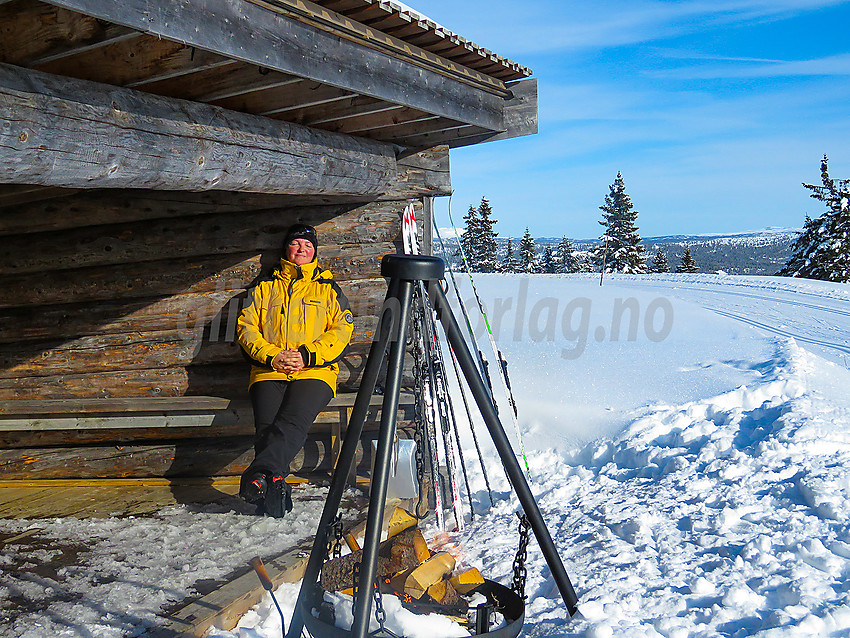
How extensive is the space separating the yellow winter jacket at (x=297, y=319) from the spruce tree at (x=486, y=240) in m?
32.0

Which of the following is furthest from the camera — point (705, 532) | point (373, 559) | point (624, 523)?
point (624, 523)

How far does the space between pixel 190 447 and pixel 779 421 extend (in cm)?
414

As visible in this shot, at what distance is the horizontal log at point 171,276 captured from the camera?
4961mm

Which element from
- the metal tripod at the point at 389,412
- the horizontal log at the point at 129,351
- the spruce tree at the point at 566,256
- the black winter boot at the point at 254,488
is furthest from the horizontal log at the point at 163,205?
the spruce tree at the point at 566,256

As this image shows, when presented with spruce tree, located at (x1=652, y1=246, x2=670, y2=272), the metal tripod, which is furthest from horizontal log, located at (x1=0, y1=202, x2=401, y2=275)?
spruce tree, located at (x1=652, y1=246, x2=670, y2=272)

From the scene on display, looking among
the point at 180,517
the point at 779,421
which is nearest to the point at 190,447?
the point at 180,517

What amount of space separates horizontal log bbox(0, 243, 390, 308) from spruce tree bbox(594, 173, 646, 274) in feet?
109

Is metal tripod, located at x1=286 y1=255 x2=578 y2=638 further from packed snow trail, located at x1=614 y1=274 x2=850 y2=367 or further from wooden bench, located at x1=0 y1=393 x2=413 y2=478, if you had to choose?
packed snow trail, located at x1=614 y1=274 x2=850 y2=367

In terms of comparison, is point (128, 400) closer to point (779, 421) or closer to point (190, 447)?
point (190, 447)

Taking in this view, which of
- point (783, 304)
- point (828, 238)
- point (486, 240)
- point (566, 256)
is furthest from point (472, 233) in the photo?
point (783, 304)

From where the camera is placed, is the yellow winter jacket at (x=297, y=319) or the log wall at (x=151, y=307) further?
the log wall at (x=151, y=307)

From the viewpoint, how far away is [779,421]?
4.25 m

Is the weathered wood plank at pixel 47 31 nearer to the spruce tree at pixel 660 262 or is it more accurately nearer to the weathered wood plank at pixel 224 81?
the weathered wood plank at pixel 224 81

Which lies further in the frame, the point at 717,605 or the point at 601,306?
the point at 601,306
